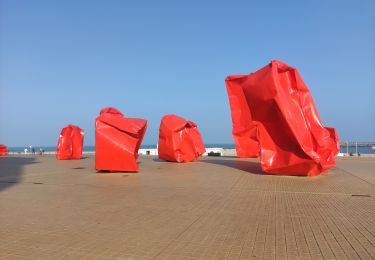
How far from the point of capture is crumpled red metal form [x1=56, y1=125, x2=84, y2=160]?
27.9 meters

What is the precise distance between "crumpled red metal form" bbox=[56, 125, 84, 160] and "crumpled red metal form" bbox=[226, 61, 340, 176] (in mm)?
16618

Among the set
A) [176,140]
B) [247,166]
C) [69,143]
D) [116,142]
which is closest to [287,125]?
[247,166]

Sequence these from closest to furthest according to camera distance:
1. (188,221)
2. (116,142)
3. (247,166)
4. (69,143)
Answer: (188,221) < (116,142) < (247,166) < (69,143)

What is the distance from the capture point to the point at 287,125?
564 inches

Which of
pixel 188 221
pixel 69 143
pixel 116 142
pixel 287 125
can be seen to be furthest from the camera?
pixel 69 143

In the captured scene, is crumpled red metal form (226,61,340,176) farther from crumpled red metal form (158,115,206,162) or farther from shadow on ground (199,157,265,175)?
crumpled red metal form (158,115,206,162)

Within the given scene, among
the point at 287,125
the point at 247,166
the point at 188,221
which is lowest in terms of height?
the point at 188,221

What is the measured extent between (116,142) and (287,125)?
7073 millimetres

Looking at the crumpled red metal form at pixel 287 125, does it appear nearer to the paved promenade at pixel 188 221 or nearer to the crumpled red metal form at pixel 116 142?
the paved promenade at pixel 188 221

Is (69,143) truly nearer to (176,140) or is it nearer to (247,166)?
(176,140)

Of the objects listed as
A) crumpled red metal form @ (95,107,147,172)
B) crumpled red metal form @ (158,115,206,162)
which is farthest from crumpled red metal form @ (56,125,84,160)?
A: crumpled red metal form @ (95,107,147,172)

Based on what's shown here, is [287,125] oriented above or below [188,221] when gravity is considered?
above

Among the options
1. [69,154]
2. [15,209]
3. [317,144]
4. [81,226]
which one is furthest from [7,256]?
[69,154]

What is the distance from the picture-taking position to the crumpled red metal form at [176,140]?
2319cm
